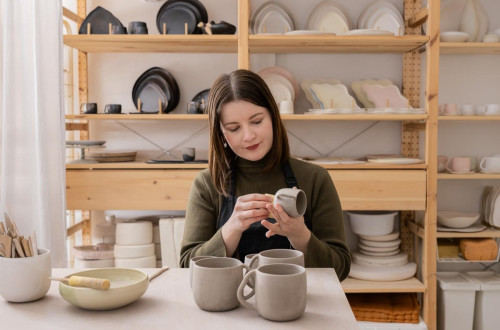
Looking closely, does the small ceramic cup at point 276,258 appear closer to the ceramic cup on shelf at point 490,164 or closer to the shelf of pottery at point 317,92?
the shelf of pottery at point 317,92

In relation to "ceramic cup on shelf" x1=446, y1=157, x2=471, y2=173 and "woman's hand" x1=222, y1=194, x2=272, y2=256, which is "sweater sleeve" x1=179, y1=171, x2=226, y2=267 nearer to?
"woman's hand" x1=222, y1=194, x2=272, y2=256

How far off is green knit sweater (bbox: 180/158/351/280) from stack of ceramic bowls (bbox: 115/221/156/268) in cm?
129

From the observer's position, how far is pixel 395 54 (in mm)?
3113

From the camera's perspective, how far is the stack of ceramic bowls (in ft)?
9.34

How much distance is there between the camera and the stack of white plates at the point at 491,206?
9.66 feet

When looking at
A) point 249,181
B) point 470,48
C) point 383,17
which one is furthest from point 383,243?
point 249,181

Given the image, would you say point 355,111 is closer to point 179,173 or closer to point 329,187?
point 179,173

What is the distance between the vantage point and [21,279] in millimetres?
1067

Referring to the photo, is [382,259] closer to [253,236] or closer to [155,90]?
[253,236]

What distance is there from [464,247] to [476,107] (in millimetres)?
799

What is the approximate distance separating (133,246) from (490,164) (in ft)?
6.65

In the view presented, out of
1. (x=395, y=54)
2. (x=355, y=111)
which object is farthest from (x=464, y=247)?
(x=395, y=54)

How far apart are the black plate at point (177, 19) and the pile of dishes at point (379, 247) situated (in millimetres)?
1429

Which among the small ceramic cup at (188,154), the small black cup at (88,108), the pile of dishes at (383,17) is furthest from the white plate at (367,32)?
the small black cup at (88,108)
